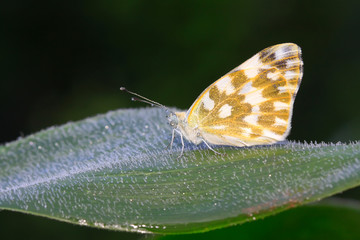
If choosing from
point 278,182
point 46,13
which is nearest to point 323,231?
point 278,182

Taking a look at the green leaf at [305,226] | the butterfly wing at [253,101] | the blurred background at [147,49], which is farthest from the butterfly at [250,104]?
the blurred background at [147,49]

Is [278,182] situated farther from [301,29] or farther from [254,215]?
[301,29]

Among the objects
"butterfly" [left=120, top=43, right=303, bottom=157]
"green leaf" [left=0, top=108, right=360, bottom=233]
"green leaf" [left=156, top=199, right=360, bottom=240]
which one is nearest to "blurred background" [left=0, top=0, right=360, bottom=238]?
"butterfly" [left=120, top=43, right=303, bottom=157]

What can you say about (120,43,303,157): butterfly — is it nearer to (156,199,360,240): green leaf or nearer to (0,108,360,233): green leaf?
(0,108,360,233): green leaf

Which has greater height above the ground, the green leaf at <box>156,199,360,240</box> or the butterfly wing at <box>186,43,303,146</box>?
the butterfly wing at <box>186,43,303,146</box>

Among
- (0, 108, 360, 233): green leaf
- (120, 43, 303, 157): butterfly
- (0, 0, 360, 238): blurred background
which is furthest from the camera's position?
(0, 0, 360, 238): blurred background

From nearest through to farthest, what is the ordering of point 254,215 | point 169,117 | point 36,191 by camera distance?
point 254,215
point 36,191
point 169,117
